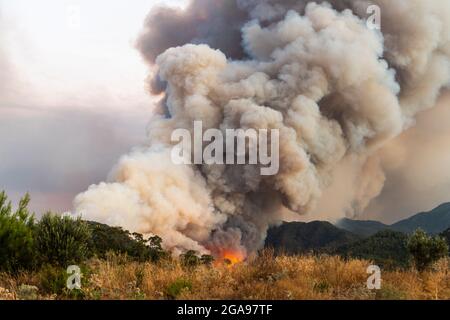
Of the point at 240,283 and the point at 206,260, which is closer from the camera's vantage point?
the point at 240,283

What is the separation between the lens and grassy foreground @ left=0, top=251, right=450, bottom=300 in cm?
1078

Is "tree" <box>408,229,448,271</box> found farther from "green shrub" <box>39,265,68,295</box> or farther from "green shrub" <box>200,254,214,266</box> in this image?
"green shrub" <box>39,265,68,295</box>

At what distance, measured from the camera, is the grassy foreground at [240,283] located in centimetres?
1078

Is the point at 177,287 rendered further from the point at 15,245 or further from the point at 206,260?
the point at 206,260

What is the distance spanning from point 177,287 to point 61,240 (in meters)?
5.09

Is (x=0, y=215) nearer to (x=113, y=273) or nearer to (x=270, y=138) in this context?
(x=113, y=273)

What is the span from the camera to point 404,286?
12148mm

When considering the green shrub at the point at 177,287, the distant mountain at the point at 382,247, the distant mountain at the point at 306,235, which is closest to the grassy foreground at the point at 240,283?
the green shrub at the point at 177,287

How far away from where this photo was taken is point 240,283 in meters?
12.2

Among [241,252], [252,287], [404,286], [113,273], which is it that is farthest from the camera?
[241,252]

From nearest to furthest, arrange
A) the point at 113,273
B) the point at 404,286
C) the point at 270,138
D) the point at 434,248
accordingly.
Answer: the point at 404,286
the point at 113,273
the point at 434,248
the point at 270,138

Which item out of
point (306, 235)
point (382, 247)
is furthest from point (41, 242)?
point (306, 235)
